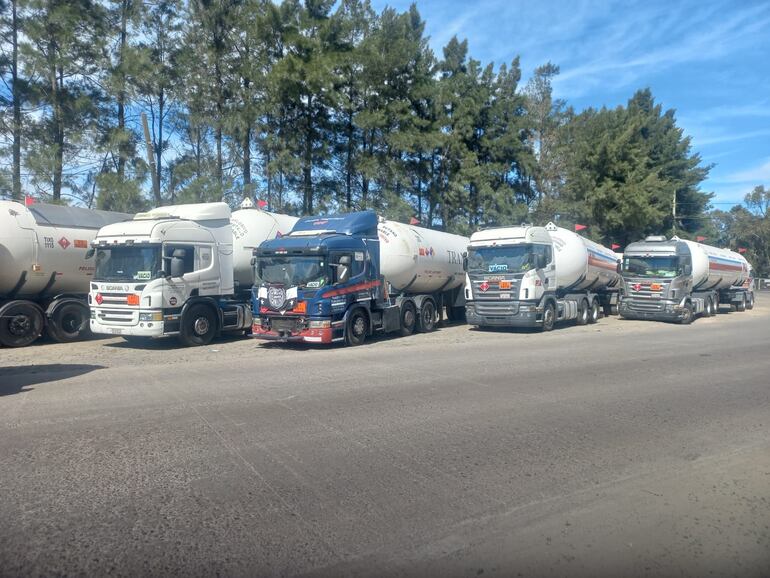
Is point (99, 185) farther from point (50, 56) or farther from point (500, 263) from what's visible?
point (500, 263)

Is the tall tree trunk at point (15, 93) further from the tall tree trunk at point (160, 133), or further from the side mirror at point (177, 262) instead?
the side mirror at point (177, 262)

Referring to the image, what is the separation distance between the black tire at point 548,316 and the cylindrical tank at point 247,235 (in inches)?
354

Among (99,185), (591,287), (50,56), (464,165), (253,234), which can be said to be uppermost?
(50,56)

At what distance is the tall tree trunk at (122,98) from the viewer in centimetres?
2627

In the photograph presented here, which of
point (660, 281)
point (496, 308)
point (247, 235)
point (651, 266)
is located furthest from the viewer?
point (651, 266)

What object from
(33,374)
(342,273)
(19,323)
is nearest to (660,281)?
(342,273)

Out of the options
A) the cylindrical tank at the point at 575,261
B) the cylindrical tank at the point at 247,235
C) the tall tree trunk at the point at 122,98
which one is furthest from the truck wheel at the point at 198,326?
the tall tree trunk at the point at 122,98

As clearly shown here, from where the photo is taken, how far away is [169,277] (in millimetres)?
14781

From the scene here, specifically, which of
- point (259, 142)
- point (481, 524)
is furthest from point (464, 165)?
point (481, 524)

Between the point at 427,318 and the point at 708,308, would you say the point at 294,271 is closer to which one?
the point at 427,318

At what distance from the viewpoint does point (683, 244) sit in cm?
2430

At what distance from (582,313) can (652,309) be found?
9.43 ft

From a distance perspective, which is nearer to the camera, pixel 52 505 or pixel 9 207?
pixel 52 505

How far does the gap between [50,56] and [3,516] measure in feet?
84.3
